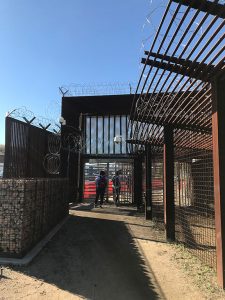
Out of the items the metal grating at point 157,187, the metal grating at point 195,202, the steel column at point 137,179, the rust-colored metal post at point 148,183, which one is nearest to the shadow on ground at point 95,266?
the metal grating at point 195,202

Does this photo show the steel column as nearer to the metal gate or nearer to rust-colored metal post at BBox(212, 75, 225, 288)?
the metal gate

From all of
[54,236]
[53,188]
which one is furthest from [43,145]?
[54,236]

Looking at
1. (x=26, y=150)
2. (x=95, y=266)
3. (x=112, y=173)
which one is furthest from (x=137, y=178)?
(x=95, y=266)

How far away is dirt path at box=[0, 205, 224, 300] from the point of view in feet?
20.6

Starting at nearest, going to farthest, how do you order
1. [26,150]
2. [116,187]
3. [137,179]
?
[26,150], [116,187], [137,179]

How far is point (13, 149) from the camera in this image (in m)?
9.17

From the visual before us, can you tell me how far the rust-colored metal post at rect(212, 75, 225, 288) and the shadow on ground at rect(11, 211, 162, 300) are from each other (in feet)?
3.97

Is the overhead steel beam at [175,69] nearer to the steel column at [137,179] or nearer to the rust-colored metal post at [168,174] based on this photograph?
the rust-colored metal post at [168,174]

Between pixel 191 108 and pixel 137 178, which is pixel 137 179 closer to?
pixel 137 178

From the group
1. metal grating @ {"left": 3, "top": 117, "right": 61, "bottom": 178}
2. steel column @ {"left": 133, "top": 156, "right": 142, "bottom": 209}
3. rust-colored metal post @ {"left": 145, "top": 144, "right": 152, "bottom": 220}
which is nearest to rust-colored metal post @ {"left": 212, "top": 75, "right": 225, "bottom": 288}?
metal grating @ {"left": 3, "top": 117, "right": 61, "bottom": 178}

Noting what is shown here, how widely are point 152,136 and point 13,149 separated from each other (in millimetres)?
4803

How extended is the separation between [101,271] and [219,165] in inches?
116

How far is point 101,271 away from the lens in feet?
24.3

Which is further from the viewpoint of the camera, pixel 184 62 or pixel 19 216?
pixel 19 216
